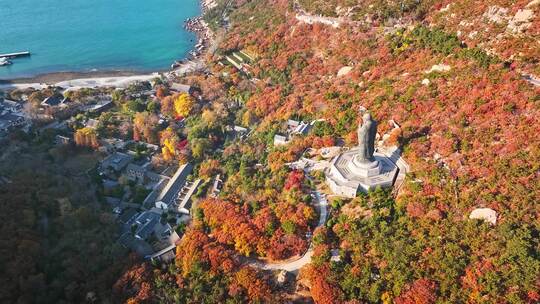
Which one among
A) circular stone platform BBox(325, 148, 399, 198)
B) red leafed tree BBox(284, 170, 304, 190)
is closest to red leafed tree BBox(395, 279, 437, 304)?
circular stone platform BBox(325, 148, 399, 198)

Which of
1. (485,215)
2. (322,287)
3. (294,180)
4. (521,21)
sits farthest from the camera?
(521,21)

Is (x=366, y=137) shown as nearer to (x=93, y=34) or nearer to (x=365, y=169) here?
(x=365, y=169)

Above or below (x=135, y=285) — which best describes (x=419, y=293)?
above

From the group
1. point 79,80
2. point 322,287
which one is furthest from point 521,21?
point 79,80

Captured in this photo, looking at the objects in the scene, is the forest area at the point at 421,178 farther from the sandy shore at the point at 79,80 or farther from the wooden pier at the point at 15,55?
the wooden pier at the point at 15,55

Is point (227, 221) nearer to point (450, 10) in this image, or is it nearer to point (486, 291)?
point (486, 291)

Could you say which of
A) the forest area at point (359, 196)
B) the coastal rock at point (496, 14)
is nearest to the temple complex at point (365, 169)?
the forest area at point (359, 196)

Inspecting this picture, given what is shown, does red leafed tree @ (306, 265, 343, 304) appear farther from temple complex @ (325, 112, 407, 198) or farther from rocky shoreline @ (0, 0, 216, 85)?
rocky shoreline @ (0, 0, 216, 85)

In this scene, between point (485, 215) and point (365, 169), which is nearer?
point (485, 215)
